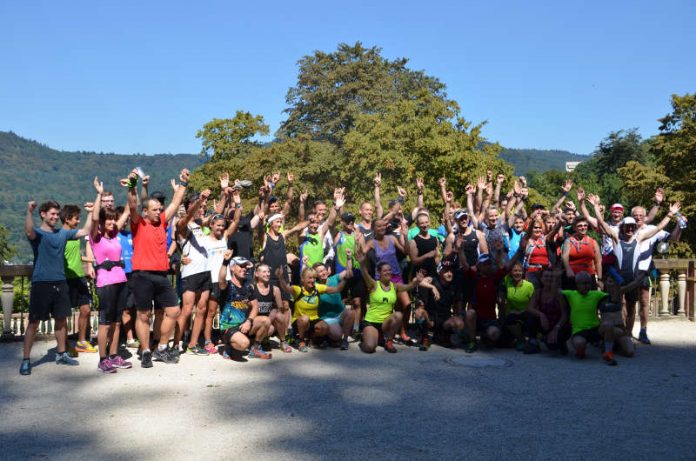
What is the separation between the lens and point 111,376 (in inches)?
305

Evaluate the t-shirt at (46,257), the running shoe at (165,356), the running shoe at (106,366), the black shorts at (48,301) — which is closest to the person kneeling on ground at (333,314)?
the running shoe at (165,356)

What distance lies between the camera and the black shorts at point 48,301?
25.6 feet

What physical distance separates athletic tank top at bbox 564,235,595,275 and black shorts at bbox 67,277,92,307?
6.69 metres

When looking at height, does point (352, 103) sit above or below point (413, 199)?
above

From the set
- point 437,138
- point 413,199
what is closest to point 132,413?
point 413,199

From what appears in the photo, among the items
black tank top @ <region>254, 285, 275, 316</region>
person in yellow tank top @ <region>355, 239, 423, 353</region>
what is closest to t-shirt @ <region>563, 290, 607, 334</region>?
person in yellow tank top @ <region>355, 239, 423, 353</region>

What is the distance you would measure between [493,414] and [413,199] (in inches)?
1005

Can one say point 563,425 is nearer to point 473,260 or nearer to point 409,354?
point 409,354

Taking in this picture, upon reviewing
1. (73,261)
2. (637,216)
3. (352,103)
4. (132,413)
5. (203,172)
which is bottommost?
(132,413)

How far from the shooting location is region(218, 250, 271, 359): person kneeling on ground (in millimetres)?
8734

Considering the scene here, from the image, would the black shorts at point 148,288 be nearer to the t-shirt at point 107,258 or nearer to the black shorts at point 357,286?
the t-shirt at point 107,258

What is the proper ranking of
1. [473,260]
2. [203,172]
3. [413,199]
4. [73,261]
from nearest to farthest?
[73,261], [473,260], [413,199], [203,172]

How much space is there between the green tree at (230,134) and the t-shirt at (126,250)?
1390 inches

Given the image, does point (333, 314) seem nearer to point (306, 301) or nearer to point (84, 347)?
point (306, 301)
